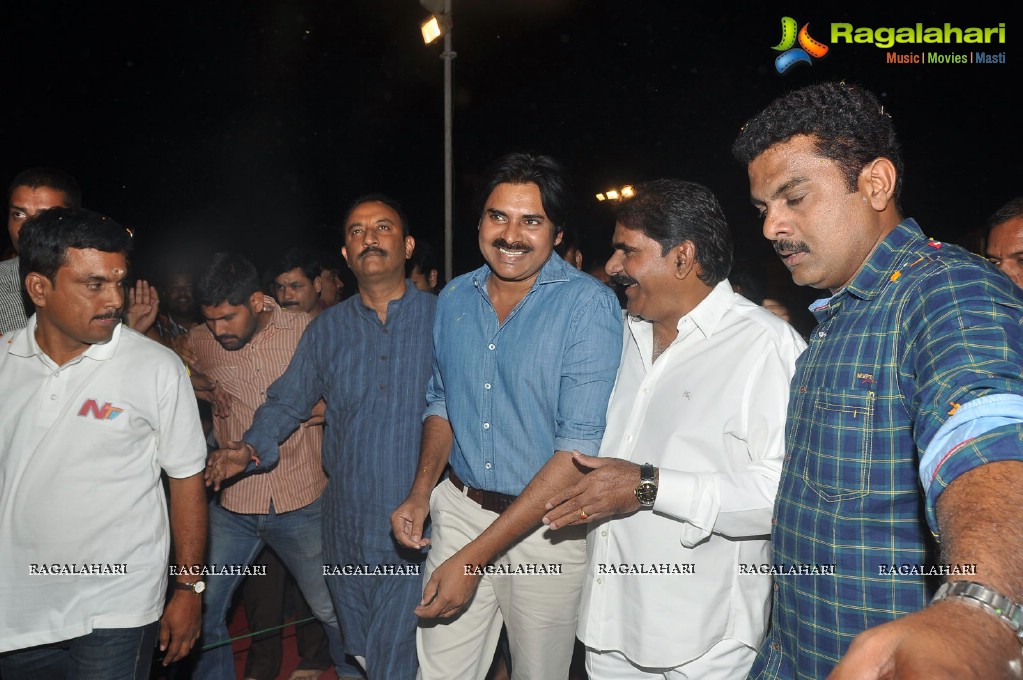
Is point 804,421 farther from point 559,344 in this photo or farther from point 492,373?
point 492,373

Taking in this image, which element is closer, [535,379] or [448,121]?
[535,379]

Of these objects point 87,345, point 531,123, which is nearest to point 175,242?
point 531,123

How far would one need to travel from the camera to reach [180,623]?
2.40 meters

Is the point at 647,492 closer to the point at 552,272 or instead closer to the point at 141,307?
the point at 552,272

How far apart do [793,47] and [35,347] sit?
7848 mm

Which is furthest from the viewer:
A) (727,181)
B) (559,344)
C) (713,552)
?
(727,181)

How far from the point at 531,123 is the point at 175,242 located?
6777 mm

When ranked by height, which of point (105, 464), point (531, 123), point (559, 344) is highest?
point (531, 123)

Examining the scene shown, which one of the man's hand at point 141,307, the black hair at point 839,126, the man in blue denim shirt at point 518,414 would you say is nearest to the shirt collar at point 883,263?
the black hair at point 839,126

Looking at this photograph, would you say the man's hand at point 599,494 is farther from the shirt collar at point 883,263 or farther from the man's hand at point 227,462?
the man's hand at point 227,462

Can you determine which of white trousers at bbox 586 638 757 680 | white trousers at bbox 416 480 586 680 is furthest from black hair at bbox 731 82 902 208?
white trousers at bbox 416 480 586 680

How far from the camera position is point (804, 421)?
1618mm

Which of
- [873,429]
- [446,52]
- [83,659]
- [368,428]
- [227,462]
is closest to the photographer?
[873,429]

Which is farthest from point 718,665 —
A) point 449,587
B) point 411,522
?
point 411,522
